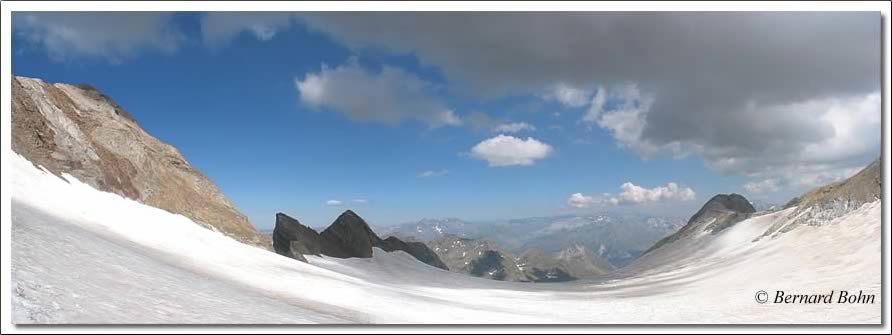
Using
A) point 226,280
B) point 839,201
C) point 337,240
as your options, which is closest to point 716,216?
point 839,201

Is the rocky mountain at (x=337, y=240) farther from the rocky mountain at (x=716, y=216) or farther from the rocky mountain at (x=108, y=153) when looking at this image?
the rocky mountain at (x=716, y=216)

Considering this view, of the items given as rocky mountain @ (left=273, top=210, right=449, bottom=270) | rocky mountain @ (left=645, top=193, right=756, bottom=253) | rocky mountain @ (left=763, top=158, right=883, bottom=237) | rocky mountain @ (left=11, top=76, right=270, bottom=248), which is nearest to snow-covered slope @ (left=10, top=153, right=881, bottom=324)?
rocky mountain @ (left=763, top=158, right=883, bottom=237)

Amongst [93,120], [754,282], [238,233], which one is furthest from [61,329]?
[93,120]

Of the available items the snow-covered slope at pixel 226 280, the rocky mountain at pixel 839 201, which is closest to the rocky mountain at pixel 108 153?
the snow-covered slope at pixel 226 280

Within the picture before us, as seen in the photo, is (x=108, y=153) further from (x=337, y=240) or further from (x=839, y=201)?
(x=839, y=201)

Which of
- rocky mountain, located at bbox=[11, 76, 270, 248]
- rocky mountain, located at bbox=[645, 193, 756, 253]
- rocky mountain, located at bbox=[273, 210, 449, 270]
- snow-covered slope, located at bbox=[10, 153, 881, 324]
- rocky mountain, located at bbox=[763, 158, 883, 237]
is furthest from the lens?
rocky mountain, located at bbox=[645, 193, 756, 253]

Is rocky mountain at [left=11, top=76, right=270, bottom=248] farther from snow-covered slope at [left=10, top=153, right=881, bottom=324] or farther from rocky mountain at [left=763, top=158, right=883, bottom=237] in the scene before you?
rocky mountain at [left=763, top=158, right=883, bottom=237]
